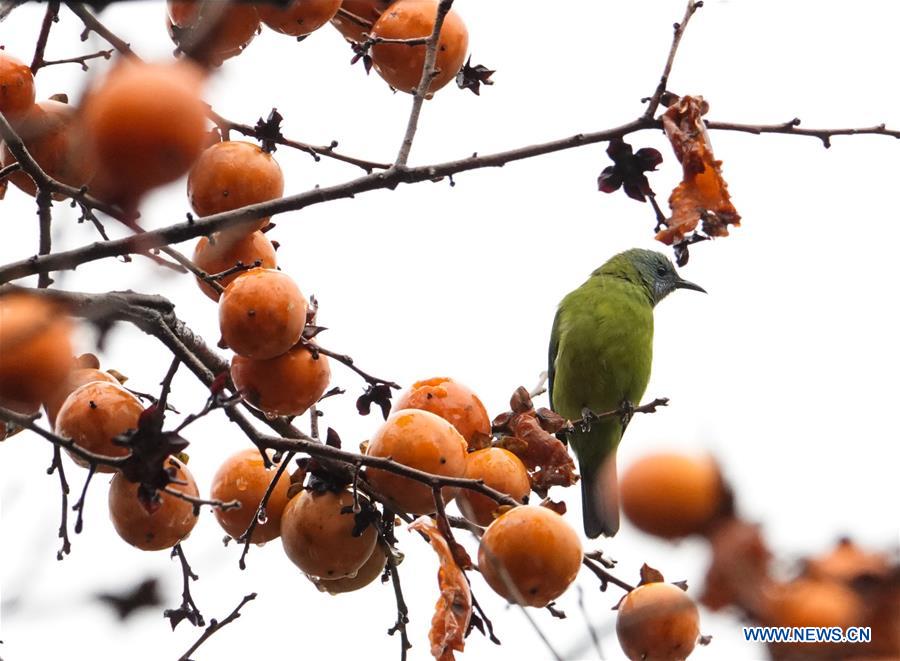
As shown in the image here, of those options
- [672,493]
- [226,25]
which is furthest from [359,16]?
[672,493]

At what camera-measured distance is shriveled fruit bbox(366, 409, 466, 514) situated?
2.70 meters

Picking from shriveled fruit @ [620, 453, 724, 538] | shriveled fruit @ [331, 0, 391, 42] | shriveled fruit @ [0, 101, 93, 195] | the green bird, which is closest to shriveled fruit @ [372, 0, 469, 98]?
shriveled fruit @ [331, 0, 391, 42]

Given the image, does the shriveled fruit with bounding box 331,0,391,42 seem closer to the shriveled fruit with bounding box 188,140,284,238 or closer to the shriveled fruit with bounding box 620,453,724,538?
the shriveled fruit with bounding box 188,140,284,238

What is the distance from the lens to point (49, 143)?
3133 mm

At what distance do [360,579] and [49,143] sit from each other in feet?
4.76

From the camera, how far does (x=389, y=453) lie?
2732 millimetres

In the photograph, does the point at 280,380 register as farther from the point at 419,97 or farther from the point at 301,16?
the point at 301,16

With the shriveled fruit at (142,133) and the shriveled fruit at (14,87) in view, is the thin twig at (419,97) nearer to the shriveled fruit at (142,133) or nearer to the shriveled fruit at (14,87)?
the shriveled fruit at (142,133)

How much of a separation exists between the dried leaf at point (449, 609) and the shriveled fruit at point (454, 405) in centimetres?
61

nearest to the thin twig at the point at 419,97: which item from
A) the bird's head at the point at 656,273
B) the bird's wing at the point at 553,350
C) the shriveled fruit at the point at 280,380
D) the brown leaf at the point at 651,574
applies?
the shriveled fruit at the point at 280,380

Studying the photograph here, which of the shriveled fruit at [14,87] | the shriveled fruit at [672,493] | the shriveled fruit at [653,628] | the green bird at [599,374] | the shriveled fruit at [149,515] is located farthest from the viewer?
the green bird at [599,374]

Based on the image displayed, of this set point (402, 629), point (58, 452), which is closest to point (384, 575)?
point (402, 629)

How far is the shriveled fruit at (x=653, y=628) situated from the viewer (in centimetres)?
260

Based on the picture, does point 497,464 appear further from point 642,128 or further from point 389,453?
point 642,128
